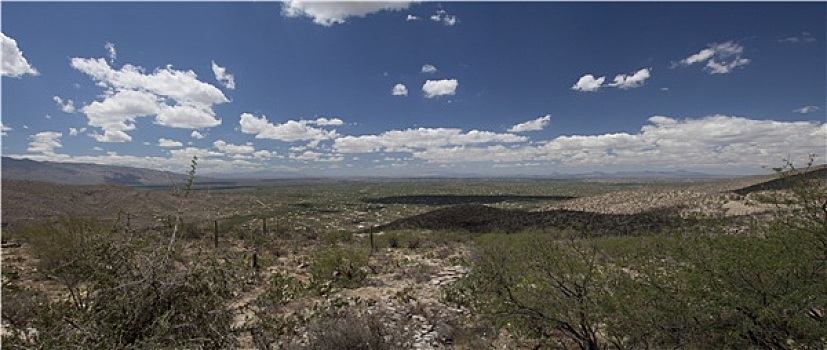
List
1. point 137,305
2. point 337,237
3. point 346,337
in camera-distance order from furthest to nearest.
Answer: point 337,237 → point 346,337 → point 137,305

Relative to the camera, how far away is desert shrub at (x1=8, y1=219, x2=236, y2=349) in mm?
3797

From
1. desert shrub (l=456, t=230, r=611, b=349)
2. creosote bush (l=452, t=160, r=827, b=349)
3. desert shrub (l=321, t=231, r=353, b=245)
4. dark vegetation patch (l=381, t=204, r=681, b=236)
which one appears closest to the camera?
creosote bush (l=452, t=160, r=827, b=349)

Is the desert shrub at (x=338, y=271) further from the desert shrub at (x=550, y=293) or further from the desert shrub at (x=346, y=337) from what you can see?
the desert shrub at (x=550, y=293)

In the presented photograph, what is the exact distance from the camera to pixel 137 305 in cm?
394

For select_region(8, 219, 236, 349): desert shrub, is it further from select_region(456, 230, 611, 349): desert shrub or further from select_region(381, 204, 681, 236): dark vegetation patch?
select_region(381, 204, 681, 236): dark vegetation patch

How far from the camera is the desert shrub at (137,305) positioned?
3.80 meters

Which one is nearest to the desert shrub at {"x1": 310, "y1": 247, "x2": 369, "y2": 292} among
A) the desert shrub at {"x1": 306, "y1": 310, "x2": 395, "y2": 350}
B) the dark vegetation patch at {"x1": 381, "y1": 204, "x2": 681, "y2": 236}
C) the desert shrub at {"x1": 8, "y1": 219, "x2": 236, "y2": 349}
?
the desert shrub at {"x1": 306, "y1": 310, "x2": 395, "y2": 350}

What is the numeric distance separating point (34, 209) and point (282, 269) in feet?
173

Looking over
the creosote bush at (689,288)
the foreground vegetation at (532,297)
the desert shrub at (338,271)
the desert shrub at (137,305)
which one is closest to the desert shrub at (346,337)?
the foreground vegetation at (532,297)

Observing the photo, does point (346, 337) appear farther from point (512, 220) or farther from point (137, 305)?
point (512, 220)

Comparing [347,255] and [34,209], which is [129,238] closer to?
[347,255]

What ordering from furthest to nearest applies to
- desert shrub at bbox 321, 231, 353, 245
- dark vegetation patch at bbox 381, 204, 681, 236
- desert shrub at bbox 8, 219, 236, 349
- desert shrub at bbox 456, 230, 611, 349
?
dark vegetation patch at bbox 381, 204, 681, 236 < desert shrub at bbox 321, 231, 353, 245 < desert shrub at bbox 456, 230, 611, 349 < desert shrub at bbox 8, 219, 236, 349

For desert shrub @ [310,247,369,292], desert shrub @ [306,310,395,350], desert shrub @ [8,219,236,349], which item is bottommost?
desert shrub @ [310,247,369,292]

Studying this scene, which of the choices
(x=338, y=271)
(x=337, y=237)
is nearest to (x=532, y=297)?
(x=338, y=271)
